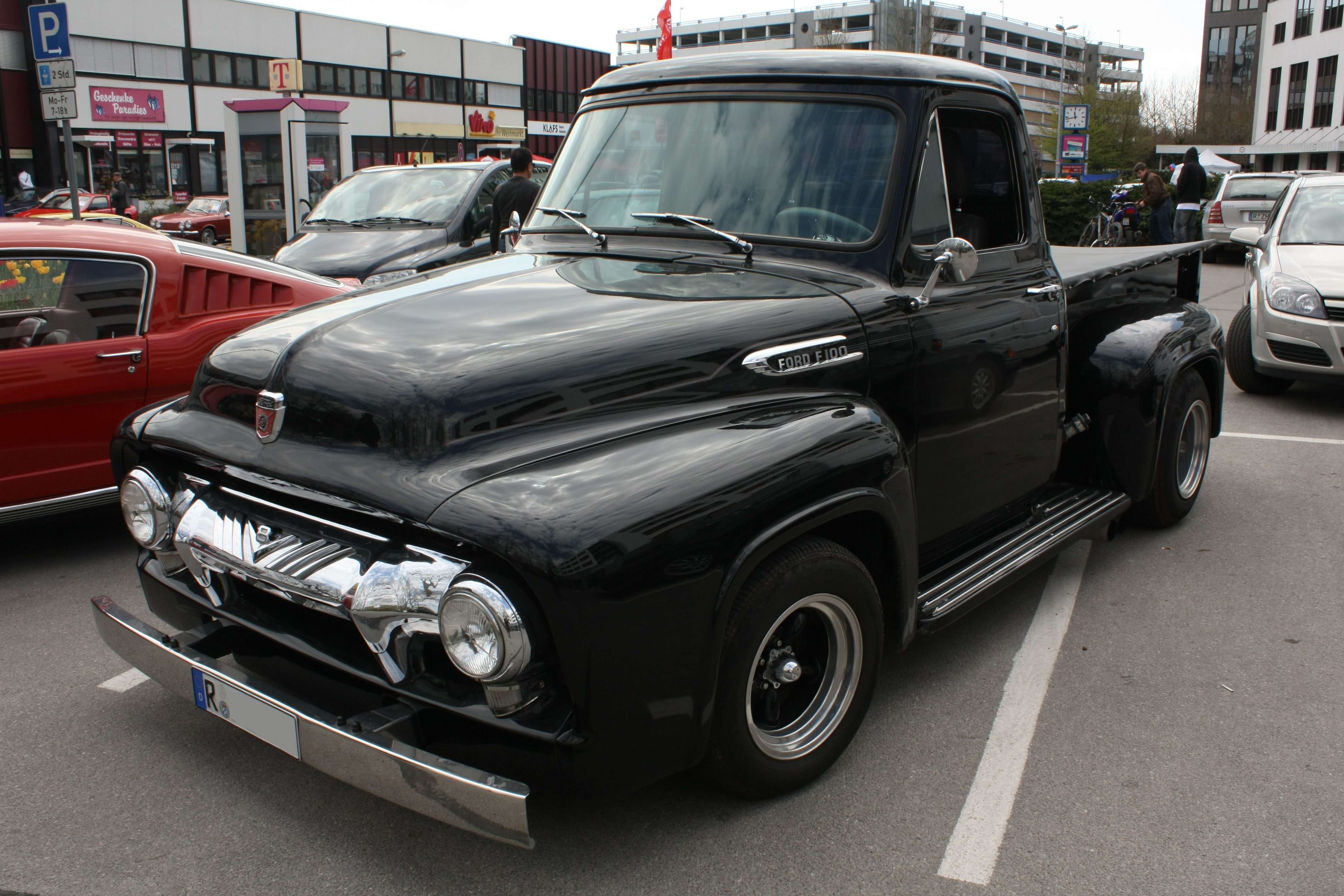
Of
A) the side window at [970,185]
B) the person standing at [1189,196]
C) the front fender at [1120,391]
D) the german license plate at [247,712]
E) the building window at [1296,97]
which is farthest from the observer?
the building window at [1296,97]

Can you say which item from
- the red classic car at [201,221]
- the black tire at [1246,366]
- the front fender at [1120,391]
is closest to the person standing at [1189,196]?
the black tire at [1246,366]

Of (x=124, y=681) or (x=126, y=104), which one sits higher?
(x=126, y=104)

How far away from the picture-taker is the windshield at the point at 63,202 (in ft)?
85.5

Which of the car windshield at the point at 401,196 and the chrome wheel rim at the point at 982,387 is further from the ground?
the car windshield at the point at 401,196

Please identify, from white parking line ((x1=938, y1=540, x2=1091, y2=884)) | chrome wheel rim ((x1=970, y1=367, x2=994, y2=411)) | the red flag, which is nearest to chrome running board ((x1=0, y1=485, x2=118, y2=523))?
chrome wheel rim ((x1=970, y1=367, x2=994, y2=411))

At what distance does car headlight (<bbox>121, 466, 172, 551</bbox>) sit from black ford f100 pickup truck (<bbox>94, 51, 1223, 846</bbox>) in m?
0.01

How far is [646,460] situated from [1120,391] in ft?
9.51

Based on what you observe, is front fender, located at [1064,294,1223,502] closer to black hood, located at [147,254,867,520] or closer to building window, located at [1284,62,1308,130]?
black hood, located at [147,254,867,520]

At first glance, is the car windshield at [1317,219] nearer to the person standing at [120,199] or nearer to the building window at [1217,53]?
the person standing at [120,199]

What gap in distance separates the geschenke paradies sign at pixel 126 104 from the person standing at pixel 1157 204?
37.0 metres

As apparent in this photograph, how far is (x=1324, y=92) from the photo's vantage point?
2078 inches

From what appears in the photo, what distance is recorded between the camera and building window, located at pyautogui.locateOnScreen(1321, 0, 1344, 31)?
167 ft

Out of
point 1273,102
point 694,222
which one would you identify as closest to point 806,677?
point 694,222

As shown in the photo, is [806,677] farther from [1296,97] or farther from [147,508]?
[1296,97]
